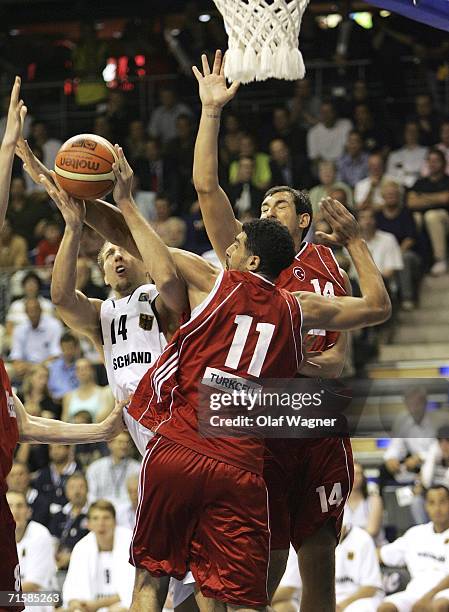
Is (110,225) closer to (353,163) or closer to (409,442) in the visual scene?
(409,442)

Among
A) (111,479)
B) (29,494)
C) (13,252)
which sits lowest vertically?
(29,494)

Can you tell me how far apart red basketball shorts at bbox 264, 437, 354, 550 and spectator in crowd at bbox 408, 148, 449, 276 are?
20.8 ft

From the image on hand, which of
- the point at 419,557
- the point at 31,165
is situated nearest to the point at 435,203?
the point at 419,557

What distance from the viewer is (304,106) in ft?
46.3

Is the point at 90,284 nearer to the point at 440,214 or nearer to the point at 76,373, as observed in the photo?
the point at 76,373

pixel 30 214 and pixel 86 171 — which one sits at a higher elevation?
pixel 30 214

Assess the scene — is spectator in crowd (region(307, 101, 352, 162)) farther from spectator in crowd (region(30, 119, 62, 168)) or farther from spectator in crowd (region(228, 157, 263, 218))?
spectator in crowd (region(30, 119, 62, 168))

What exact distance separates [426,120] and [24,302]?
5.05 m

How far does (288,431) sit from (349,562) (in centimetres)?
305

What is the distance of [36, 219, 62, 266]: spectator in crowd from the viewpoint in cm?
1296

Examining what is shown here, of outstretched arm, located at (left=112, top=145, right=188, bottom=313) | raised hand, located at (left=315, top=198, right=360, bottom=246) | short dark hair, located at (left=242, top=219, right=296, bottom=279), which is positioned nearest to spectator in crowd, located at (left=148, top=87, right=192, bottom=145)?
raised hand, located at (left=315, top=198, right=360, bottom=246)

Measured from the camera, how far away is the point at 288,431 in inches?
214

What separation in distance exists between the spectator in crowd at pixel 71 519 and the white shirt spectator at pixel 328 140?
545 centimetres

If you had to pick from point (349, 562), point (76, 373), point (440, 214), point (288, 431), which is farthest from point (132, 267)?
point (440, 214)
